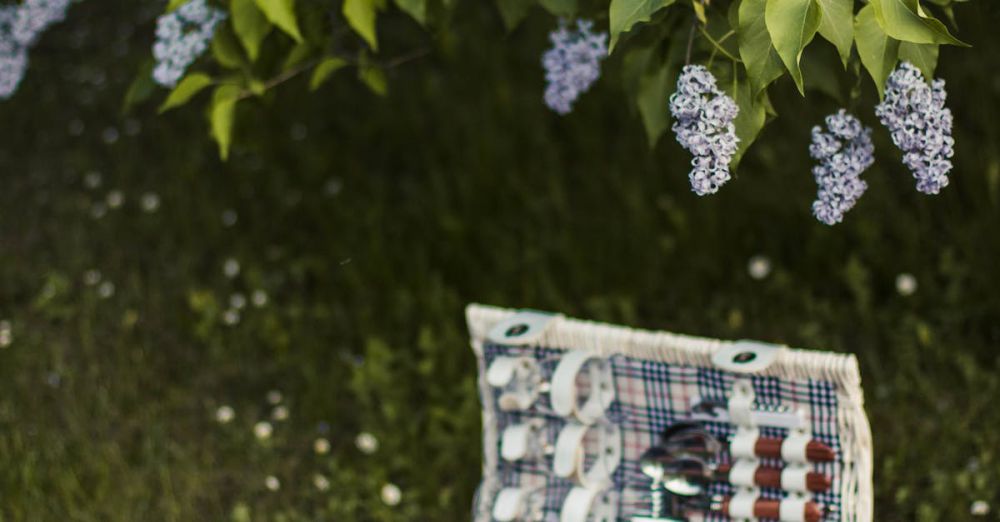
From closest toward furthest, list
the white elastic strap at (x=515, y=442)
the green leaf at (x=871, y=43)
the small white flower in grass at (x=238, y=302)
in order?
the green leaf at (x=871, y=43), the white elastic strap at (x=515, y=442), the small white flower in grass at (x=238, y=302)

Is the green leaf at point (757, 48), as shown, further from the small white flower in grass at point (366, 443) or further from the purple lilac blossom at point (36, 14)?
the small white flower in grass at point (366, 443)

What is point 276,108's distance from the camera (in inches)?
184

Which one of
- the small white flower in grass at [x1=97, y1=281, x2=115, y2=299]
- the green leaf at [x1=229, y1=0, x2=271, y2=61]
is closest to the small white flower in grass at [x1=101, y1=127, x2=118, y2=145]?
the small white flower in grass at [x1=97, y1=281, x2=115, y2=299]

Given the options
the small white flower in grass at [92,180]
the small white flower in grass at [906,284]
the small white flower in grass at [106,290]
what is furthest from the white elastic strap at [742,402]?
the small white flower in grass at [92,180]

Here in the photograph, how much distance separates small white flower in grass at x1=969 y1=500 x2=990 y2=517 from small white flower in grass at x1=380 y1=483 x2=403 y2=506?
1.29 m

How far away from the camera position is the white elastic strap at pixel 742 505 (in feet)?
7.34

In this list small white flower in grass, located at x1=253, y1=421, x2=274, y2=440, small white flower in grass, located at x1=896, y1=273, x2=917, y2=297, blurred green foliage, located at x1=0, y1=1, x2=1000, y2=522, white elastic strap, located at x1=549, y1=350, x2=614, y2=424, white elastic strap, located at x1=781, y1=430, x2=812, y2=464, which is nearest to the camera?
white elastic strap, located at x1=781, y1=430, x2=812, y2=464

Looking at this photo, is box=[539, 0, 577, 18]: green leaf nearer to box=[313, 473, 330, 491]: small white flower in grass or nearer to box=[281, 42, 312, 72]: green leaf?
box=[281, 42, 312, 72]: green leaf

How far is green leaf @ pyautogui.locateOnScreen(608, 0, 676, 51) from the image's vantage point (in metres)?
1.70

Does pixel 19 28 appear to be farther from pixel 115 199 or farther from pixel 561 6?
pixel 115 199

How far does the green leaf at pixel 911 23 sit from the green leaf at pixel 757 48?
14 centimetres

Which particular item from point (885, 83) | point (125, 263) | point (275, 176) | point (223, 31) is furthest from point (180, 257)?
point (885, 83)

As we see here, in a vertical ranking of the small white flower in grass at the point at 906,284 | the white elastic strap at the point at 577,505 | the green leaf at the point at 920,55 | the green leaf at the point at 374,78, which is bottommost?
the small white flower in grass at the point at 906,284

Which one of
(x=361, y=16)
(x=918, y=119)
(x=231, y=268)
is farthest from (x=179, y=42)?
(x=231, y=268)
